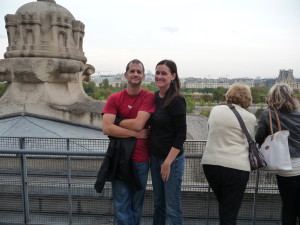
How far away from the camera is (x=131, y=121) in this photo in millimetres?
2654

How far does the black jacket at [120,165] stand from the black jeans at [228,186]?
0.64 metres

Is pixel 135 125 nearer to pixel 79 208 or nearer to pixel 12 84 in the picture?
pixel 79 208

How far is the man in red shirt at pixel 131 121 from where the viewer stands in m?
2.67

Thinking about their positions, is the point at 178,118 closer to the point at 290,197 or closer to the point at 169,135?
the point at 169,135

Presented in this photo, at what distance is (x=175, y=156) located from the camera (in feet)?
8.54

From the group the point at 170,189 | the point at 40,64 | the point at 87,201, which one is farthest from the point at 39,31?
the point at 170,189

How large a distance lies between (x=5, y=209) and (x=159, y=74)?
9.06 feet

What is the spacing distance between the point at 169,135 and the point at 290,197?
3.90 feet

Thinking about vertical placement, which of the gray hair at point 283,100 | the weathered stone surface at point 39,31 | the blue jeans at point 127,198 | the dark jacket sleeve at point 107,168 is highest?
the weathered stone surface at point 39,31

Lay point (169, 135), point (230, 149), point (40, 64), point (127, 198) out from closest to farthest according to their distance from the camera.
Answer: point (230, 149)
point (169, 135)
point (127, 198)
point (40, 64)

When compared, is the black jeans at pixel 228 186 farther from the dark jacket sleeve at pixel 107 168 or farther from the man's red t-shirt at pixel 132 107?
the dark jacket sleeve at pixel 107 168

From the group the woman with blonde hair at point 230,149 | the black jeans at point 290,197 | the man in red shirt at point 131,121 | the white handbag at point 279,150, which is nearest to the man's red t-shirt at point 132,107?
the man in red shirt at point 131,121

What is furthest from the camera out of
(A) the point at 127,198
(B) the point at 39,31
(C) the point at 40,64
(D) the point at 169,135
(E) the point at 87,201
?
(B) the point at 39,31

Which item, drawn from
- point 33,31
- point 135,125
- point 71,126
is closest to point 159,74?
point 135,125
